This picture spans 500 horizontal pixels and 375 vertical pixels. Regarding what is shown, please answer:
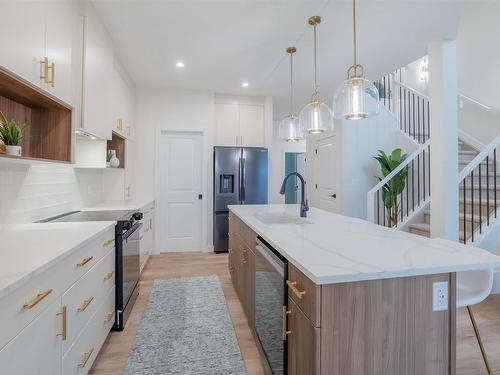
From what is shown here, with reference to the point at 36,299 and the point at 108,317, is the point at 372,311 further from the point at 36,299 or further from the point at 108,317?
the point at 108,317

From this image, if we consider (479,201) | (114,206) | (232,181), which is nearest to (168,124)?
(232,181)

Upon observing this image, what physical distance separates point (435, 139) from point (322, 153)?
109 inches

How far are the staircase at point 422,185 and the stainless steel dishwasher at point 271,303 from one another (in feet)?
7.40

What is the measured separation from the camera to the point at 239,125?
486cm

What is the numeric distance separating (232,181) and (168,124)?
4.74 ft

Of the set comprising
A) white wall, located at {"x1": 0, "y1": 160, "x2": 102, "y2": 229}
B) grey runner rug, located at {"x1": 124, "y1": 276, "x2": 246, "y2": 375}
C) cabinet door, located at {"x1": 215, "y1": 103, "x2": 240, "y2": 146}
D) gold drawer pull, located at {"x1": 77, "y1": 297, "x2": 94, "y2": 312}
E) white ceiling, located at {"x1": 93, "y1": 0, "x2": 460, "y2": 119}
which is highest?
white ceiling, located at {"x1": 93, "y1": 0, "x2": 460, "y2": 119}

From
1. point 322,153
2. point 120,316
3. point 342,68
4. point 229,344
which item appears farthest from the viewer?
point 322,153

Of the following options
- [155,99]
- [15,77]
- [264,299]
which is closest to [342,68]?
[155,99]

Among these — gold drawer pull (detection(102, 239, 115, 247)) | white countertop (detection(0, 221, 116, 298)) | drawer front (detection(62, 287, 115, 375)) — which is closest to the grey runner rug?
drawer front (detection(62, 287, 115, 375))

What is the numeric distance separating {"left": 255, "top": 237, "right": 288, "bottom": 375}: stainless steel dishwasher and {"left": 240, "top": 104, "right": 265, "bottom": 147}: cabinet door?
3.34 m

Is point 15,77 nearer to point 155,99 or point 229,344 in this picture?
point 229,344

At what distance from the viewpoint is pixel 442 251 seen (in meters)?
1.26

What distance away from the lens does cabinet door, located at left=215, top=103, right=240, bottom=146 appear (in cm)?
478

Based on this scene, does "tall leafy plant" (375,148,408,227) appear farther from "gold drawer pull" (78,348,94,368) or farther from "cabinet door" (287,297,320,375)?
"gold drawer pull" (78,348,94,368)
